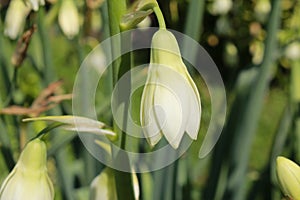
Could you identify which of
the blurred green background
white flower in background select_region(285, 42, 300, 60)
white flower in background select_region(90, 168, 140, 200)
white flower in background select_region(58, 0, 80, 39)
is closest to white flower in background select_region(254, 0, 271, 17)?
the blurred green background

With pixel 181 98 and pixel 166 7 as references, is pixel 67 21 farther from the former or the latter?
pixel 181 98

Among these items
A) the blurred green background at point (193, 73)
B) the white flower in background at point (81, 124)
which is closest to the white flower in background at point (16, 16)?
the blurred green background at point (193, 73)

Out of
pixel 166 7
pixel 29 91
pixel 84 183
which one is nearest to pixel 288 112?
pixel 166 7

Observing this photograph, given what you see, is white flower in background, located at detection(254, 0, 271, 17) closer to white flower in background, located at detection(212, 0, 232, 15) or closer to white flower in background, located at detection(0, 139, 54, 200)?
white flower in background, located at detection(212, 0, 232, 15)

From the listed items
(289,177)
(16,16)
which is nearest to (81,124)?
(289,177)

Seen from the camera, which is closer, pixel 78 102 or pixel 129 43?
pixel 129 43

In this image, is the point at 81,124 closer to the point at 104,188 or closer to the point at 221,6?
the point at 104,188

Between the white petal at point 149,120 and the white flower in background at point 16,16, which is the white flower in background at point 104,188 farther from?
the white flower in background at point 16,16
